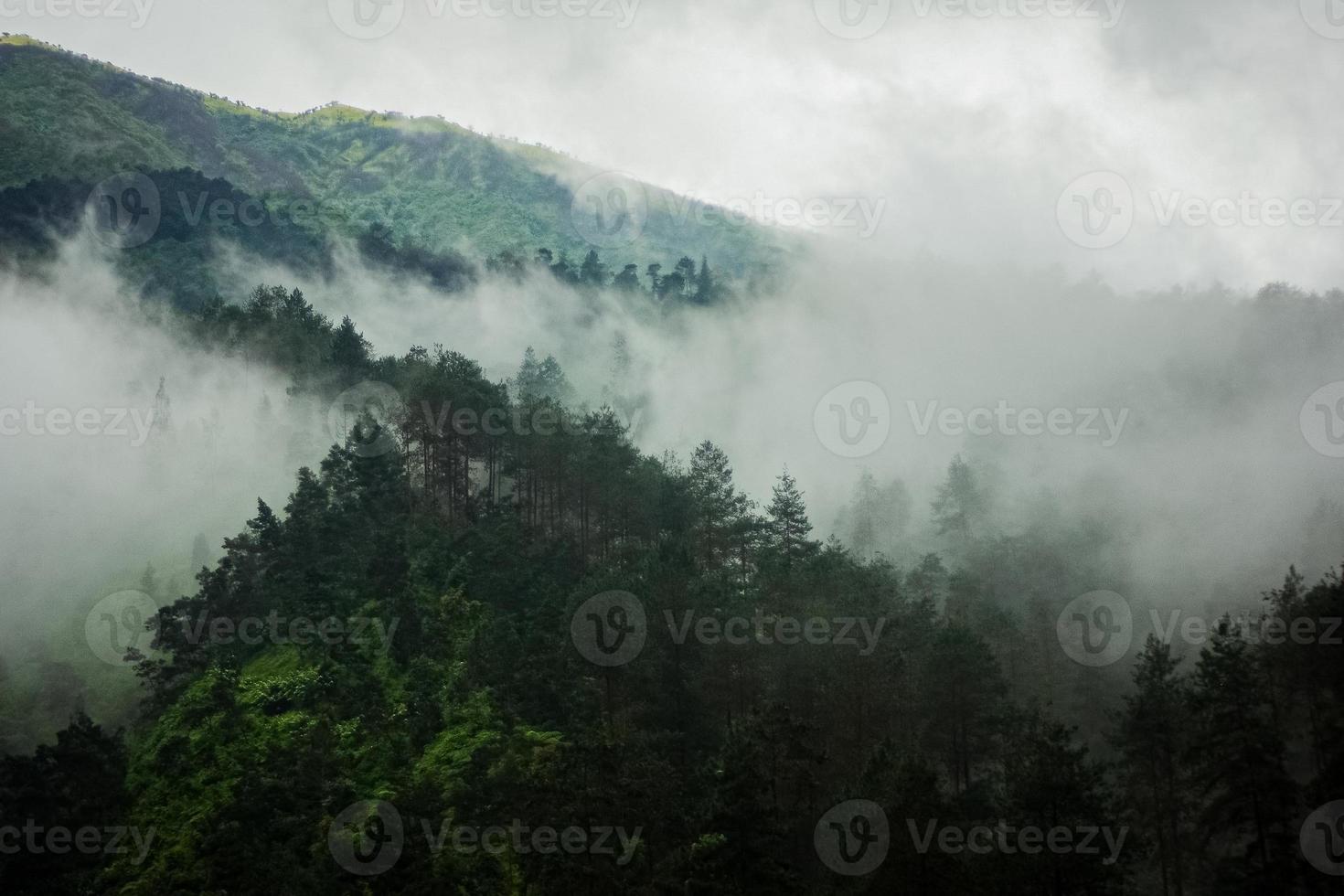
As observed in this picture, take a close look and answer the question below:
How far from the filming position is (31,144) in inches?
5674

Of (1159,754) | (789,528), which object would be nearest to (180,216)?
(789,528)

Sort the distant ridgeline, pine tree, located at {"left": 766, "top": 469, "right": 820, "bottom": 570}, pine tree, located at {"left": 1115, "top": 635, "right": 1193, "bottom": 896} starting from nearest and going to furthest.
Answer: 1. pine tree, located at {"left": 1115, "top": 635, "right": 1193, "bottom": 896}
2. pine tree, located at {"left": 766, "top": 469, "right": 820, "bottom": 570}
3. the distant ridgeline

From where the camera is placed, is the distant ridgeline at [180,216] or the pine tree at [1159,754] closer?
the pine tree at [1159,754]

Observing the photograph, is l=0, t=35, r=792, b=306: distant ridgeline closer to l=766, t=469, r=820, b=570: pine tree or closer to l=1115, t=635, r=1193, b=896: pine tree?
l=766, t=469, r=820, b=570: pine tree

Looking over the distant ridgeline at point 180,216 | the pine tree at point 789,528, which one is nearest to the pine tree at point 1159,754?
the pine tree at point 789,528

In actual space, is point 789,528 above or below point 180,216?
below

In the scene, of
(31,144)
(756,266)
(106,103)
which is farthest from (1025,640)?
(106,103)

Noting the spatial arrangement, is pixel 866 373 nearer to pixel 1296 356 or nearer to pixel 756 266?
pixel 756 266

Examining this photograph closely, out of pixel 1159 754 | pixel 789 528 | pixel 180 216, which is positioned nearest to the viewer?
pixel 1159 754

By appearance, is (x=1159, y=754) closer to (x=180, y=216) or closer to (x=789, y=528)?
(x=789, y=528)

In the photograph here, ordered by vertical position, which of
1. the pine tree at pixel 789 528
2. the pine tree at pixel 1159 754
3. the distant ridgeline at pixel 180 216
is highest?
the distant ridgeline at pixel 180 216

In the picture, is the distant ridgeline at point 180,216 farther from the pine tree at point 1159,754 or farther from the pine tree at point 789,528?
the pine tree at point 1159,754

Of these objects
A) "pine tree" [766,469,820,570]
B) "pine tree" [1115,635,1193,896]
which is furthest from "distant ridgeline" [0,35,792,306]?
"pine tree" [1115,635,1193,896]

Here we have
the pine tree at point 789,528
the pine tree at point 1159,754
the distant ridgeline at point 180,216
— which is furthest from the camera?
the distant ridgeline at point 180,216
